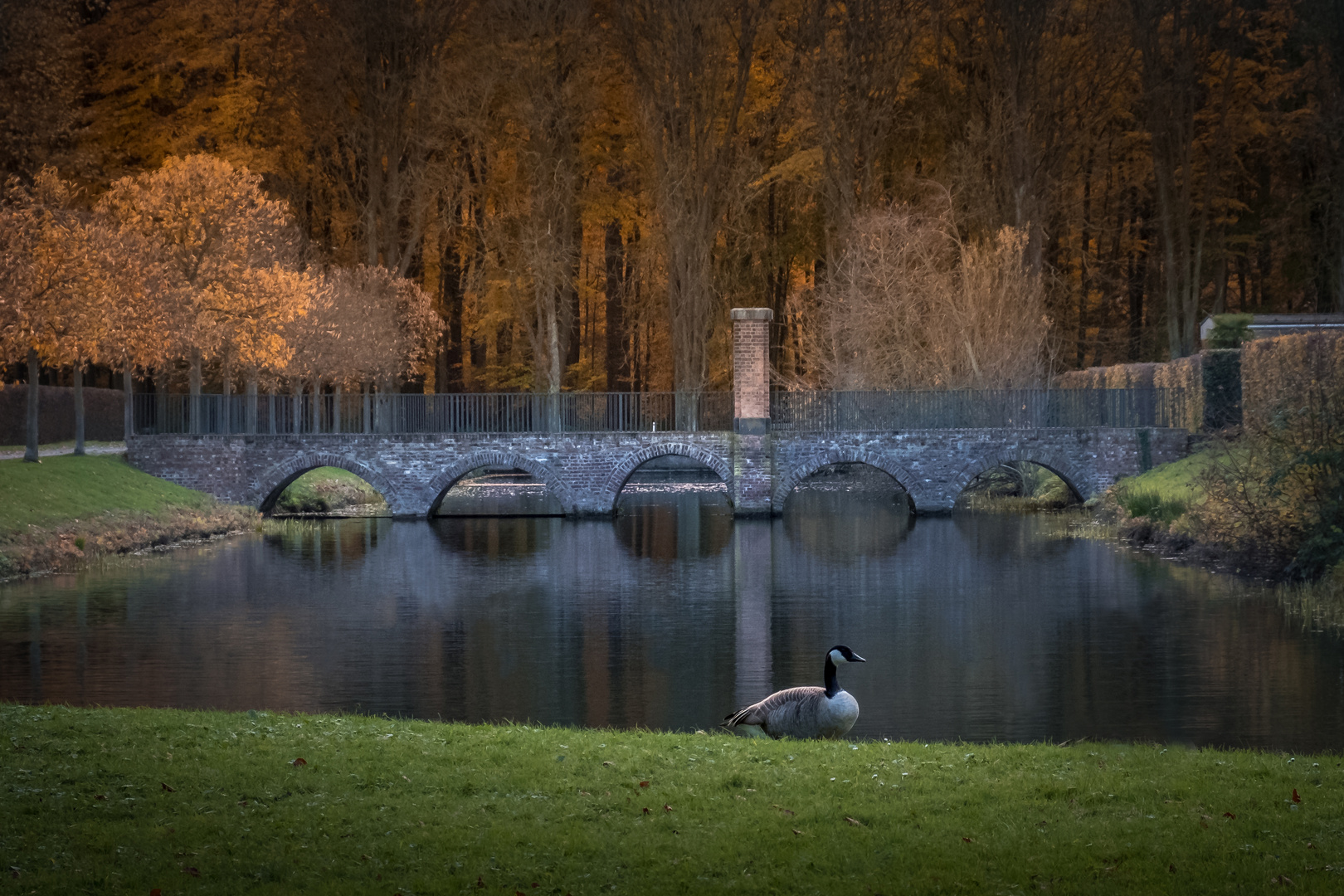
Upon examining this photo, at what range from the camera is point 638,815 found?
7.25 meters

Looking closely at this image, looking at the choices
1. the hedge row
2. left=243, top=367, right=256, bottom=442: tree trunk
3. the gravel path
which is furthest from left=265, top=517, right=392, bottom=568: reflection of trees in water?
the hedge row

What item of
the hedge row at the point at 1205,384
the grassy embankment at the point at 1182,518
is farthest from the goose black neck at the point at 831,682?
the hedge row at the point at 1205,384

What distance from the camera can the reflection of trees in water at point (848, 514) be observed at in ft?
87.6

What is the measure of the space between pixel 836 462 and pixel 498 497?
1246cm

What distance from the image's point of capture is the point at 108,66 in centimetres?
3978

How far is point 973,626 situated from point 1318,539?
5026mm

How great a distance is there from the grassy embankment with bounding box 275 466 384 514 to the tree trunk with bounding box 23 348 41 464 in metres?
7.65

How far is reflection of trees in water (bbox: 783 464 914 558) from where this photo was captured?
26.7m

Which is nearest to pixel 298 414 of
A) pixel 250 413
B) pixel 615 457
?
pixel 250 413

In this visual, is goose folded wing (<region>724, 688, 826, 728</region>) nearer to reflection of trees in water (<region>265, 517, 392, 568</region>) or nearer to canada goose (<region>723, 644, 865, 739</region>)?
canada goose (<region>723, 644, 865, 739</region>)

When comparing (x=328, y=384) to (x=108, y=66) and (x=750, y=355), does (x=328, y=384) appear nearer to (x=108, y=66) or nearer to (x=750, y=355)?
(x=108, y=66)

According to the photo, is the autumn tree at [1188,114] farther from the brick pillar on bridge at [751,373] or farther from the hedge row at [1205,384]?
the brick pillar on bridge at [751,373]

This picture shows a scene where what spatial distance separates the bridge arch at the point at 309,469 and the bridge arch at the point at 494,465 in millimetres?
877

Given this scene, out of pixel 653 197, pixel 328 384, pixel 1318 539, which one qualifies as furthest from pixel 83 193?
pixel 1318 539
